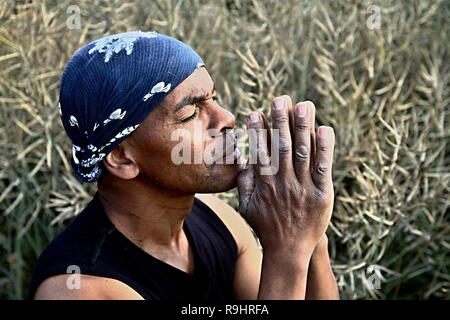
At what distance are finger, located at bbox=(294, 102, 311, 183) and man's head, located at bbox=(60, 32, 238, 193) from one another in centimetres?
19

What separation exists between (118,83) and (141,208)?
1.25 feet

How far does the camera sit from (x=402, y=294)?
324 centimetres

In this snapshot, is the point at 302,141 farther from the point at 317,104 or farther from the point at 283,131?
the point at 317,104

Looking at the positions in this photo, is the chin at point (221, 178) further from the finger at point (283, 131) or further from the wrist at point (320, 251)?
the wrist at point (320, 251)

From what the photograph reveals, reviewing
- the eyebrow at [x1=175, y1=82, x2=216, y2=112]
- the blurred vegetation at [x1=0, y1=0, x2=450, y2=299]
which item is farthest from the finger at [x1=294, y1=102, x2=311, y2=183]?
the blurred vegetation at [x1=0, y1=0, x2=450, y2=299]

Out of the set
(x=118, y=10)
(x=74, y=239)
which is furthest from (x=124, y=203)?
(x=118, y=10)

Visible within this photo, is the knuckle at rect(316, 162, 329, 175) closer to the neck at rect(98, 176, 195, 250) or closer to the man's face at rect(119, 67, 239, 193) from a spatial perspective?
the man's face at rect(119, 67, 239, 193)

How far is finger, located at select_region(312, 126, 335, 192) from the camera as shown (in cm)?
167

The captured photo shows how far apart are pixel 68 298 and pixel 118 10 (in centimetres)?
184

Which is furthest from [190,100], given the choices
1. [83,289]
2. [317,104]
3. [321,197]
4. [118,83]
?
[317,104]

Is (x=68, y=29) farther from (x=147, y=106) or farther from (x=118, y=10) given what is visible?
(x=147, y=106)

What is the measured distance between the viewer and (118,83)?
1.72 m

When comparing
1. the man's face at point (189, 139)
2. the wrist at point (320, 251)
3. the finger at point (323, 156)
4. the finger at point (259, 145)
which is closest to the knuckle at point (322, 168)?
the finger at point (323, 156)

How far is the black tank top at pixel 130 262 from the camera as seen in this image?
179 centimetres
